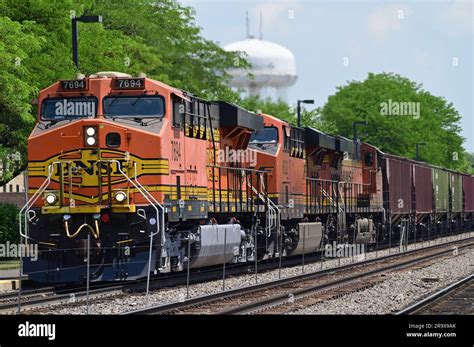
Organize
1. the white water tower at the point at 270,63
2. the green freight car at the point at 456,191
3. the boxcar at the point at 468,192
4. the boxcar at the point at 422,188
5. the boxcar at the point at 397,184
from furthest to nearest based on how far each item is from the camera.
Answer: the white water tower at the point at 270,63
the boxcar at the point at 468,192
the green freight car at the point at 456,191
the boxcar at the point at 422,188
the boxcar at the point at 397,184

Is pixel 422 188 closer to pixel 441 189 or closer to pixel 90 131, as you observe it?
pixel 441 189

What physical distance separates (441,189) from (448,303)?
44230mm

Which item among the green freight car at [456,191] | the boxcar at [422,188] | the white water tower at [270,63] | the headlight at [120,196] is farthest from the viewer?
the white water tower at [270,63]

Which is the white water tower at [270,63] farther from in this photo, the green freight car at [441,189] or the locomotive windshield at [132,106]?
the locomotive windshield at [132,106]

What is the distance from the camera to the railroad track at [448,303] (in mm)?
19234

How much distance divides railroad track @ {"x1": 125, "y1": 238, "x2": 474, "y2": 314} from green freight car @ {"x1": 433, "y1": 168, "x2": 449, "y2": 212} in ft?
94.4

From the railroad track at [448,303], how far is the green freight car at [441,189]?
38045mm

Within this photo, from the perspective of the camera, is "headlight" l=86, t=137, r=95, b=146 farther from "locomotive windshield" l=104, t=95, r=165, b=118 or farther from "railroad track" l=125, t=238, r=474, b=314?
"railroad track" l=125, t=238, r=474, b=314

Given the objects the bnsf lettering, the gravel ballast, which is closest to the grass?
the gravel ballast

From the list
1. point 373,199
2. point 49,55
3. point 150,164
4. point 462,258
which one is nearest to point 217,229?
point 150,164

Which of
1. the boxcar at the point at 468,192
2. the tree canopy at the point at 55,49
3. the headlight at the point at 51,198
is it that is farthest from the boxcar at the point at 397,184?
the headlight at the point at 51,198

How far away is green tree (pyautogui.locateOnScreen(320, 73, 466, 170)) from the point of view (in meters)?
106

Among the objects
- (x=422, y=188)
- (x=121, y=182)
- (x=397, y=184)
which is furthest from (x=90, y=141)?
(x=422, y=188)
